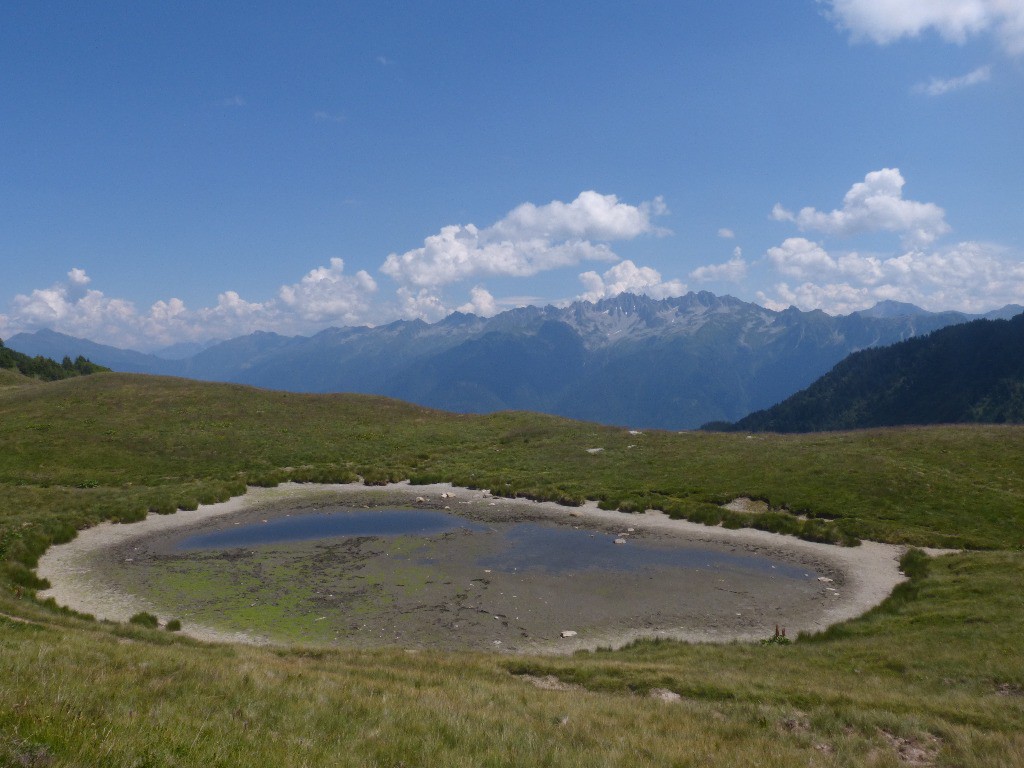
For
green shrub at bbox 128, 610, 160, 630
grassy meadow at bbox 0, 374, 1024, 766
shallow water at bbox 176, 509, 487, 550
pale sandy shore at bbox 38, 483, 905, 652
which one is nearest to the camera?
grassy meadow at bbox 0, 374, 1024, 766

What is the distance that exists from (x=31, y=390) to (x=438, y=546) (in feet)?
260

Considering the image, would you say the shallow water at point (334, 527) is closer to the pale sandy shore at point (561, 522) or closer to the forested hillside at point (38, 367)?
the pale sandy shore at point (561, 522)

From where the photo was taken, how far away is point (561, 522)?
1647 inches

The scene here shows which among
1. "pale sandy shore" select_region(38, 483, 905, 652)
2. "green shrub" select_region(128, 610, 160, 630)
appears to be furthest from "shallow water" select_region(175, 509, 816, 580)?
"green shrub" select_region(128, 610, 160, 630)

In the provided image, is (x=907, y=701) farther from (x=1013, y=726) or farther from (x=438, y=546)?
(x=438, y=546)

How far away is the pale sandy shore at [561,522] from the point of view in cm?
2378

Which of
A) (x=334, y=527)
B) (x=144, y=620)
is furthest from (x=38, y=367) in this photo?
(x=144, y=620)

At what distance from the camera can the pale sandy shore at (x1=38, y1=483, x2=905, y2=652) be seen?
78.0 feet

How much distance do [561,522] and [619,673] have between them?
82.1 feet

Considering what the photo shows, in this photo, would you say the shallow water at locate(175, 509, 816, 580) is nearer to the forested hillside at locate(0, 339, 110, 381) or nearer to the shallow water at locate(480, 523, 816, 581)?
the shallow water at locate(480, 523, 816, 581)

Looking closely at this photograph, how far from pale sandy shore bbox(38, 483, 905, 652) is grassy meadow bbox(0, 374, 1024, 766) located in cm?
145

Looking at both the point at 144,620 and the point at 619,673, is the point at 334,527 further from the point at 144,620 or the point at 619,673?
the point at 619,673

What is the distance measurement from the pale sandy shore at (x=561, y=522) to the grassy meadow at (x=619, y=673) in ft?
4.75

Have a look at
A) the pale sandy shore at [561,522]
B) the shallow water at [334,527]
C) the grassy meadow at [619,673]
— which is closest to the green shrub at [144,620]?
the pale sandy shore at [561,522]
